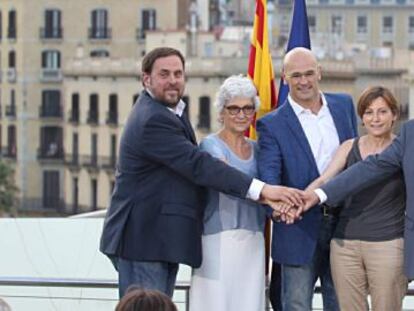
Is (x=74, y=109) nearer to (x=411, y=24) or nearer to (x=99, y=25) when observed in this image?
(x=99, y=25)

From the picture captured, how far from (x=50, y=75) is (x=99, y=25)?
8.46ft

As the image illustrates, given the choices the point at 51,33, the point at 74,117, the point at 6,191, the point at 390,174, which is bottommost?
the point at 6,191

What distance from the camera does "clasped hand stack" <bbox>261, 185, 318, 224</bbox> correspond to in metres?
6.02

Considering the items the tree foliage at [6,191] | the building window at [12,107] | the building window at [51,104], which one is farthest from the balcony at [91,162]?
the building window at [12,107]

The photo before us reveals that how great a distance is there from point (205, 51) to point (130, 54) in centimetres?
697

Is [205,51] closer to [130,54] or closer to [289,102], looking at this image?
[130,54]

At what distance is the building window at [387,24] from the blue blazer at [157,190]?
75.4 meters

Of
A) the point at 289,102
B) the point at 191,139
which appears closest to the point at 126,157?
the point at 191,139

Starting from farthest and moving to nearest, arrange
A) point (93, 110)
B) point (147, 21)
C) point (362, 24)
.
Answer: point (362, 24) → point (147, 21) → point (93, 110)

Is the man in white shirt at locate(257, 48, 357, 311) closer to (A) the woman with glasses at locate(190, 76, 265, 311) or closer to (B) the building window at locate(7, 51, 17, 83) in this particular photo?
(A) the woman with glasses at locate(190, 76, 265, 311)

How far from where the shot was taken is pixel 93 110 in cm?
5597

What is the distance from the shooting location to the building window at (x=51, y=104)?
60406 mm

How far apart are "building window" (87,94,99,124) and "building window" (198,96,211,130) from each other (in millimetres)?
5026

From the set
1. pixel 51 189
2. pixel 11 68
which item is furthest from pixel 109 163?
pixel 11 68
